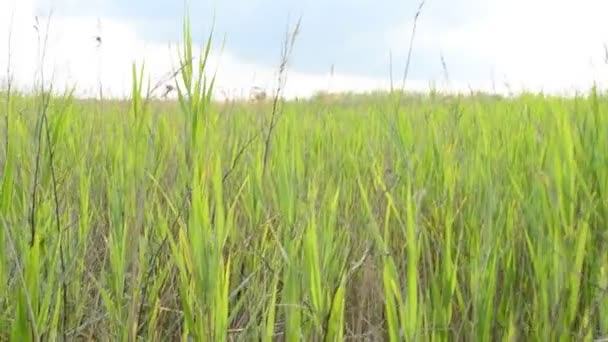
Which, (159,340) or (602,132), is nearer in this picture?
(159,340)

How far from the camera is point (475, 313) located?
1.00 m

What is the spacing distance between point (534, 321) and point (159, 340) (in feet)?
2.02

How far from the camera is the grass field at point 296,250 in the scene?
931 millimetres

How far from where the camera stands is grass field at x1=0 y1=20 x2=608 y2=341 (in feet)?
3.05

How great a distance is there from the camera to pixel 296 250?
97 cm

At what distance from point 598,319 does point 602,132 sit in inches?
18.3

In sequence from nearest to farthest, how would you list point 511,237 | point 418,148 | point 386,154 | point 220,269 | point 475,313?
point 220,269
point 475,313
point 511,237
point 418,148
point 386,154

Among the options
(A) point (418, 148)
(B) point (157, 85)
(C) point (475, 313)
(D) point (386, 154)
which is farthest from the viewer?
(D) point (386, 154)

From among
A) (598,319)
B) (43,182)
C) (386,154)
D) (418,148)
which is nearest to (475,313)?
(598,319)

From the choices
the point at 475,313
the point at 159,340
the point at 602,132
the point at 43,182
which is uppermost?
the point at 602,132

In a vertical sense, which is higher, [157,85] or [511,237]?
[157,85]

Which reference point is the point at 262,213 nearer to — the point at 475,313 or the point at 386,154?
the point at 475,313

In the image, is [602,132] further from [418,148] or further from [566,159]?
[418,148]

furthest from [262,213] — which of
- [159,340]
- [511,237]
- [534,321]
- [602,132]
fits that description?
[602,132]
